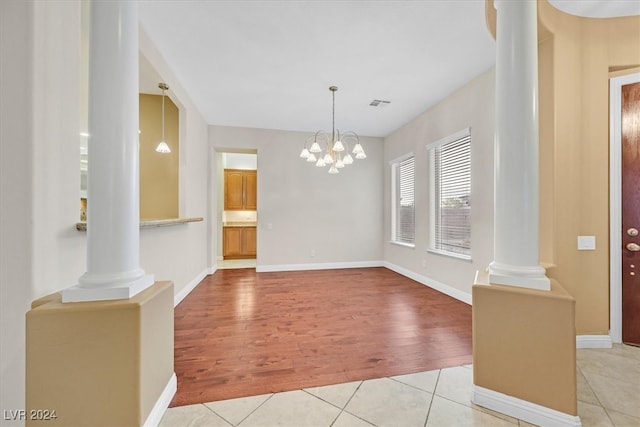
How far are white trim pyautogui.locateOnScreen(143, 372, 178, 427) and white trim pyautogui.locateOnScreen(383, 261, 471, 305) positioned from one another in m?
3.38

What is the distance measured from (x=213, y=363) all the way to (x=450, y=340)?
2.11 meters

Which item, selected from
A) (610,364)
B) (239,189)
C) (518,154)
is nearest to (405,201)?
(610,364)

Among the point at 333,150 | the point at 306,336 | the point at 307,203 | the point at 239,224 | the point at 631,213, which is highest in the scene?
the point at 333,150

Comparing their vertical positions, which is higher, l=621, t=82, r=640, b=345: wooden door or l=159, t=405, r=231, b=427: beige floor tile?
l=621, t=82, r=640, b=345: wooden door

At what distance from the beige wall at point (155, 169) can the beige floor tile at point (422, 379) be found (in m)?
3.57

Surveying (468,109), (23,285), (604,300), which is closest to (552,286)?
(604,300)

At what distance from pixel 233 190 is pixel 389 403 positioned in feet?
21.5

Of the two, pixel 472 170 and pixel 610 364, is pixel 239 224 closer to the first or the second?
pixel 472 170

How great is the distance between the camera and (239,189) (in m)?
7.28

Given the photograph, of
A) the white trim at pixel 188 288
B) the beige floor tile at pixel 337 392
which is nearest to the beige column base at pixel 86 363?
the beige floor tile at pixel 337 392

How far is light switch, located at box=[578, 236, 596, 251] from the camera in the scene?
2.32 m

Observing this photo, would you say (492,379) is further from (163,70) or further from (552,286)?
(163,70)

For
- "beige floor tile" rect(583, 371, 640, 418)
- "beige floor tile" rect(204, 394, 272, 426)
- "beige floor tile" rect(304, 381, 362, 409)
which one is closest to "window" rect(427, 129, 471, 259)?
"beige floor tile" rect(583, 371, 640, 418)

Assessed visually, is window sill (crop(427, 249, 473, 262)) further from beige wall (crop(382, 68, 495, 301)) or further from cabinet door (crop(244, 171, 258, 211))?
cabinet door (crop(244, 171, 258, 211))
